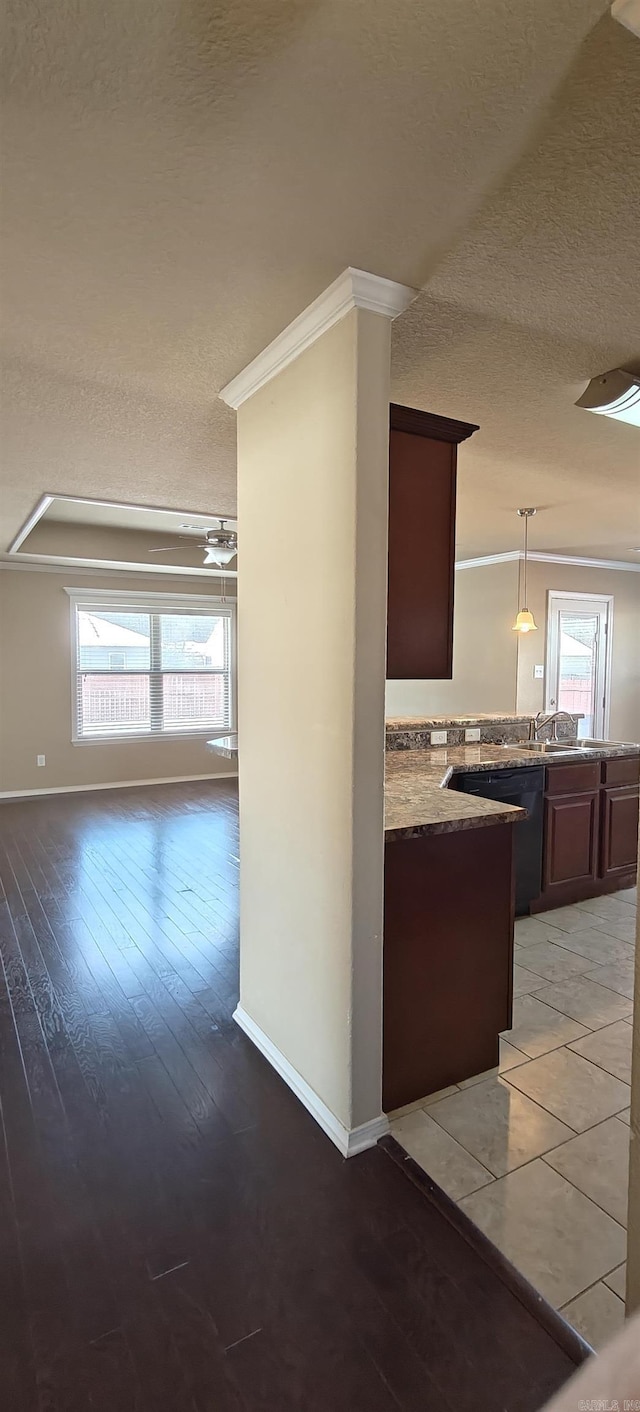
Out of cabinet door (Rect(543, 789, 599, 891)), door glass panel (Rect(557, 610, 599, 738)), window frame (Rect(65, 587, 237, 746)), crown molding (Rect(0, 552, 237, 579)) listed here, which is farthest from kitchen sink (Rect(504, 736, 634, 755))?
window frame (Rect(65, 587, 237, 746))

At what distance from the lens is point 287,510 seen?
82.2 inches

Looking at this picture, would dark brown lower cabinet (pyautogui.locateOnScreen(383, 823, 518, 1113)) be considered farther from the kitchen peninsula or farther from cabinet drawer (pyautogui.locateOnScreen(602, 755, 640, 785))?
cabinet drawer (pyautogui.locateOnScreen(602, 755, 640, 785))

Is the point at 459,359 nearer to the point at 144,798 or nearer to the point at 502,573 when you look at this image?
the point at 502,573

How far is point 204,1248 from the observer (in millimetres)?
1562

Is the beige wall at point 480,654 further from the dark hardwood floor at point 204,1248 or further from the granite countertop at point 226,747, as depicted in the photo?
the dark hardwood floor at point 204,1248

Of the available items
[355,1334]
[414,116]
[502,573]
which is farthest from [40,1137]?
[502,573]

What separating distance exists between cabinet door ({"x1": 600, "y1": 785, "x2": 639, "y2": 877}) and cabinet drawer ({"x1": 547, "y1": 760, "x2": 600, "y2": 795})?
16cm

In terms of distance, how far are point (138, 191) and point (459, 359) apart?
4.16ft

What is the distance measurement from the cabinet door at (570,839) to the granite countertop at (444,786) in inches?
10.0

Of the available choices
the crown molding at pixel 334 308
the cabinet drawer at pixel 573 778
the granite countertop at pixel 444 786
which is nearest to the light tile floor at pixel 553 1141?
the granite countertop at pixel 444 786

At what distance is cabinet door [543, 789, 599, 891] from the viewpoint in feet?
11.9

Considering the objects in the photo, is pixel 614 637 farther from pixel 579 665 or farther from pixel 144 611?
pixel 144 611

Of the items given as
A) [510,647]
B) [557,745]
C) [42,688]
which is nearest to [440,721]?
[557,745]

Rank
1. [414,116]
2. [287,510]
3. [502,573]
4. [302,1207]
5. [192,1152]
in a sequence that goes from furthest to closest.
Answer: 1. [502,573]
2. [287,510]
3. [192,1152]
4. [302,1207]
5. [414,116]
